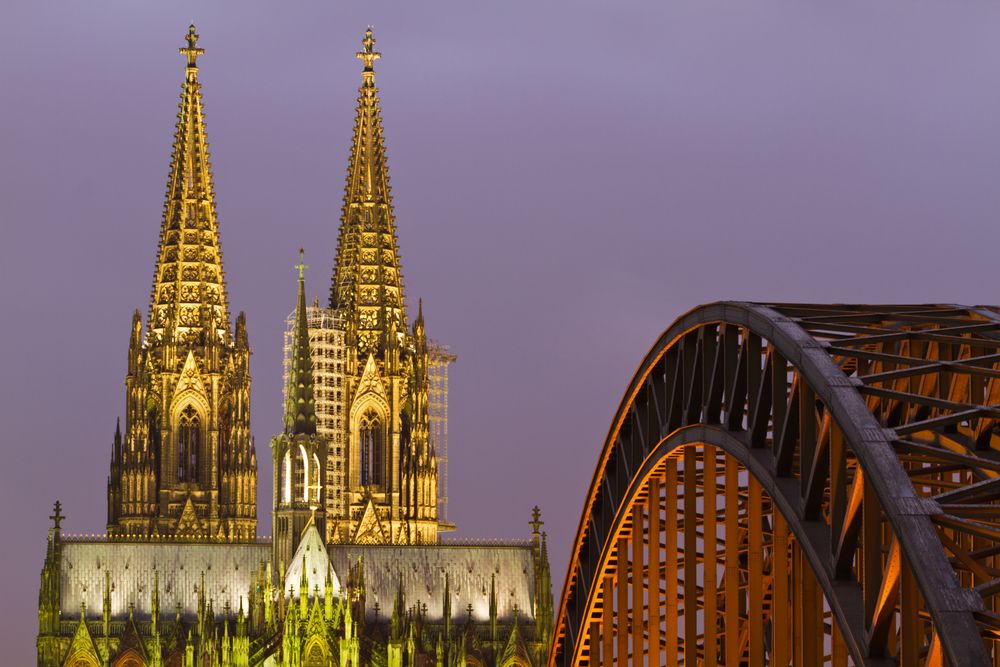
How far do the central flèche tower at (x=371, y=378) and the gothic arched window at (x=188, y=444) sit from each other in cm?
620

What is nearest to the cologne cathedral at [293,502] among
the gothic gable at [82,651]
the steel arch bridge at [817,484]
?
the gothic gable at [82,651]

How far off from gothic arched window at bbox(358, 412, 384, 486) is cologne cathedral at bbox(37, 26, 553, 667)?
96 millimetres

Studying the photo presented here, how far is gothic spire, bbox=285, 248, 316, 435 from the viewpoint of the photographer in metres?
116

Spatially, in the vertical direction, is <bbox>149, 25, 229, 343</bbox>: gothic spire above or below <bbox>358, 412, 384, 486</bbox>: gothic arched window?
above

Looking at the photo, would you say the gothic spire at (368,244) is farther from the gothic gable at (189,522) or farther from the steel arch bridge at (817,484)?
the steel arch bridge at (817,484)

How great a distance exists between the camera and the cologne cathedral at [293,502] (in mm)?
108500

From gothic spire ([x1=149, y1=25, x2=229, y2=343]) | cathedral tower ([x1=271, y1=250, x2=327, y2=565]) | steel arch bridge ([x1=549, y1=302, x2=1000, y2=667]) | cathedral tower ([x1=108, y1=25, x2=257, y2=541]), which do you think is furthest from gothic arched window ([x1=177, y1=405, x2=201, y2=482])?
steel arch bridge ([x1=549, y1=302, x2=1000, y2=667])

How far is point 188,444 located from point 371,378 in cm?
986

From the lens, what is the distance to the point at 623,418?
38.7 meters

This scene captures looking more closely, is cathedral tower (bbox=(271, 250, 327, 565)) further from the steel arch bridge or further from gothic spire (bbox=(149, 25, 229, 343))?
the steel arch bridge

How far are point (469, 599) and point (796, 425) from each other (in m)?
86.6

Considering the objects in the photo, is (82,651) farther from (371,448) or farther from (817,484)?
(817,484)

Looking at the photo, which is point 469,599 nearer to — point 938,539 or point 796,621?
point 796,621

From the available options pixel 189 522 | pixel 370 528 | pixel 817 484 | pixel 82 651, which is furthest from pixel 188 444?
pixel 817 484
